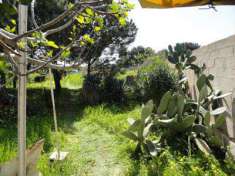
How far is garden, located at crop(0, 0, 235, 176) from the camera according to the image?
113 centimetres

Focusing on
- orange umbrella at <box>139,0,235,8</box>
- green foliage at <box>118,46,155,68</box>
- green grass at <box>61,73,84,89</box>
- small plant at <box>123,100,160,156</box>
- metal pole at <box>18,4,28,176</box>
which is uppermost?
orange umbrella at <box>139,0,235,8</box>

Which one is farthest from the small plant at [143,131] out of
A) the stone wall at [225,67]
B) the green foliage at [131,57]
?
the green foliage at [131,57]

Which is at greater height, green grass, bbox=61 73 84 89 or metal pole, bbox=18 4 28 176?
metal pole, bbox=18 4 28 176

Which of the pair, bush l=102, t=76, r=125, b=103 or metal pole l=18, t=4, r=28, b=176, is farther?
bush l=102, t=76, r=125, b=103

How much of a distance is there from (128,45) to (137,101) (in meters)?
3.12

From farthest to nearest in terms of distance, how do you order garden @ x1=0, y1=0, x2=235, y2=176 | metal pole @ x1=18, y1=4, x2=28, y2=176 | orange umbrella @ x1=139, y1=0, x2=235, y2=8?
orange umbrella @ x1=139, y1=0, x2=235, y2=8 → metal pole @ x1=18, y1=4, x2=28, y2=176 → garden @ x1=0, y1=0, x2=235, y2=176

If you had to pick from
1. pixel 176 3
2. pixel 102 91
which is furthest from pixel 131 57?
pixel 176 3

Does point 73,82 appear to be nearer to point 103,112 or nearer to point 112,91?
point 112,91

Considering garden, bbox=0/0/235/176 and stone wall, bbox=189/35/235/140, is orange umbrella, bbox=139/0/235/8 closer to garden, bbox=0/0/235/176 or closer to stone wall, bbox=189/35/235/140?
garden, bbox=0/0/235/176

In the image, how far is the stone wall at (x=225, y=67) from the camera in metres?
3.12

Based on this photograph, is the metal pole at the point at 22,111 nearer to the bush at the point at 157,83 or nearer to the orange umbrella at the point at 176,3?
the orange umbrella at the point at 176,3

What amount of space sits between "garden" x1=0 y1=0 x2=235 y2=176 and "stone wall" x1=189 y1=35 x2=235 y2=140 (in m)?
0.12

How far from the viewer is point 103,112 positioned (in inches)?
243

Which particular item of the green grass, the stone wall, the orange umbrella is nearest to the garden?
the stone wall
